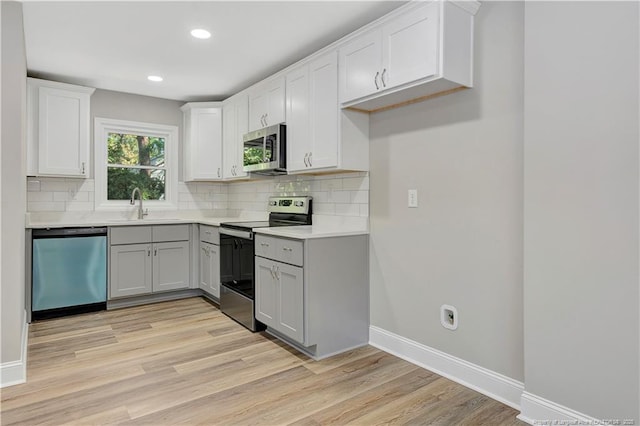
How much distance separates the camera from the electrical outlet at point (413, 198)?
2.69m

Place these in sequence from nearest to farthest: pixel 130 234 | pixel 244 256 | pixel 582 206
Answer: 1. pixel 582 206
2. pixel 244 256
3. pixel 130 234

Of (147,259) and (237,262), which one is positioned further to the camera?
(147,259)

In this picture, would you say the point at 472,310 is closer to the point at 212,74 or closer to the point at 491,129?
the point at 491,129

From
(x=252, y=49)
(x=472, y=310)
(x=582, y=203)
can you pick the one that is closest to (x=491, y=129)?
(x=582, y=203)

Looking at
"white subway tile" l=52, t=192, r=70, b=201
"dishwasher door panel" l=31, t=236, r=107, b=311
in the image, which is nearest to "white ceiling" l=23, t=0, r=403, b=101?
"white subway tile" l=52, t=192, r=70, b=201

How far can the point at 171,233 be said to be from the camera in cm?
433

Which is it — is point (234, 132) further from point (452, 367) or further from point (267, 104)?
point (452, 367)

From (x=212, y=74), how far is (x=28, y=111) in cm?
179

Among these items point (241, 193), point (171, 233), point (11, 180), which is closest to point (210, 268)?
point (171, 233)

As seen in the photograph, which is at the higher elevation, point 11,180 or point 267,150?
point 267,150

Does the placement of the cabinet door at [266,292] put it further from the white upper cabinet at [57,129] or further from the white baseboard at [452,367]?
the white upper cabinet at [57,129]

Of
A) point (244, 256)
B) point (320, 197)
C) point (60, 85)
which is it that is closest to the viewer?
point (244, 256)

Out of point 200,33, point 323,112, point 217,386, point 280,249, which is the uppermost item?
point 200,33

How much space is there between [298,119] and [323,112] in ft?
1.15
